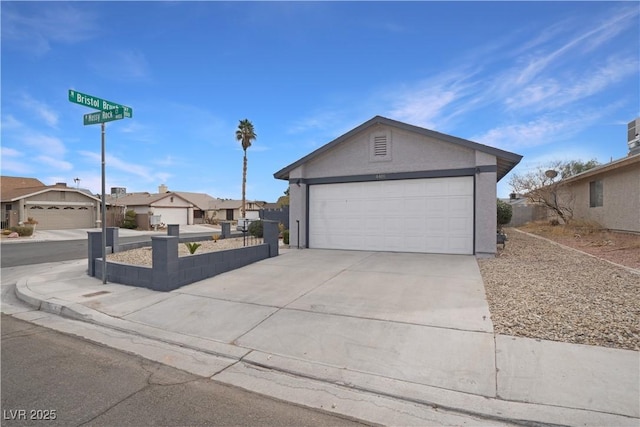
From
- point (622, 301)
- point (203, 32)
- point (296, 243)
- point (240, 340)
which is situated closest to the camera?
point (240, 340)

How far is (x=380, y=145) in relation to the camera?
40.6 feet

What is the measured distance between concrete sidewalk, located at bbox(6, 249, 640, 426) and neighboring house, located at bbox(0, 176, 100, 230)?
97.7 ft

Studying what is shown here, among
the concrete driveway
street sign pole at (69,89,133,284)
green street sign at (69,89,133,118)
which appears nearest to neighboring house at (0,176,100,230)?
street sign pole at (69,89,133,284)

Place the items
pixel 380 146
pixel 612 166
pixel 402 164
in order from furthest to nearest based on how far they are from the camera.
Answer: pixel 612 166 → pixel 380 146 → pixel 402 164

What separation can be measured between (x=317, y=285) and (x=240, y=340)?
2.77 m

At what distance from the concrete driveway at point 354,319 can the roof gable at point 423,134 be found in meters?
4.24

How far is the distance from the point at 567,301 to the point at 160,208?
41519 millimetres

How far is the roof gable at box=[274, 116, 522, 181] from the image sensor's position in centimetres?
1039

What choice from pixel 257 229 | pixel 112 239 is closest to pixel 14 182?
pixel 112 239

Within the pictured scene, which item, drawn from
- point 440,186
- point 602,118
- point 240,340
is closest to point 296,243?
point 440,186

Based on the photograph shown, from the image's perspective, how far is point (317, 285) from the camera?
23.2ft

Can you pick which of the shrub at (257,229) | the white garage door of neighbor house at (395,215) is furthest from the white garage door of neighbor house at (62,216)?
the white garage door of neighbor house at (395,215)

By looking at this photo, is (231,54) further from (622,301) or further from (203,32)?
(622,301)

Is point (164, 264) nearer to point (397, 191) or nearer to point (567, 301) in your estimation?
point (567, 301)
